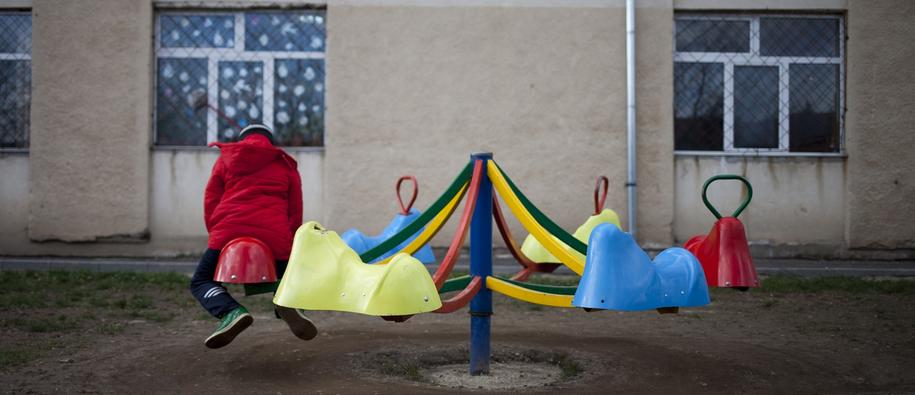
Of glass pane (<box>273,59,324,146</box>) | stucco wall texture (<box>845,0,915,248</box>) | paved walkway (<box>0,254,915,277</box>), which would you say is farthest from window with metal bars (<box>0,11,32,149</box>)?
stucco wall texture (<box>845,0,915,248</box>)

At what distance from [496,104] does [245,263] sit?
6.79 m

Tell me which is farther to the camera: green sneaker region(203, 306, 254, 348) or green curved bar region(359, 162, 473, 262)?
green curved bar region(359, 162, 473, 262)

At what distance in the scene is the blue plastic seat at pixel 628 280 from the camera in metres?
4.05

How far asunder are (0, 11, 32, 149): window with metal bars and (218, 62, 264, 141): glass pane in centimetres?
249

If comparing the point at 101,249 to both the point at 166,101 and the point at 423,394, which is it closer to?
the point at 166,101

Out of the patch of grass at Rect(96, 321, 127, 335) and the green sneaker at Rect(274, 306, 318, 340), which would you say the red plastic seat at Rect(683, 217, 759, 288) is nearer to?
the green sneaker at Rect(274, 306, 318, 340)

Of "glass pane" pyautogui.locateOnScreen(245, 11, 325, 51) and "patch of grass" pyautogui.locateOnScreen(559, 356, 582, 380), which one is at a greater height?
"glass pane" pyautogui.locateOnScreen(245, 11, 325, 51)

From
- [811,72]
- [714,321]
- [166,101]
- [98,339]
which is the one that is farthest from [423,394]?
[811,72]

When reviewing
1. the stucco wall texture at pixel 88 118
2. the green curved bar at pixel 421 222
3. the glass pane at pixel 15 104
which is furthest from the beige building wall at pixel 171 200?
the green curved bar at pixel 421 222

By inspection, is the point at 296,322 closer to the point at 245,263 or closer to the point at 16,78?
the point at 245,263

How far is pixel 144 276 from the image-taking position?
916 centimetres

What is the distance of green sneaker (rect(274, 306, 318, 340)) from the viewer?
4.68m

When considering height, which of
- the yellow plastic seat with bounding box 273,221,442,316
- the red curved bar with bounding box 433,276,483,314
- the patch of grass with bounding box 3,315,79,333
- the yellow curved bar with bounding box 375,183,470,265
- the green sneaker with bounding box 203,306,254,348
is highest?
the yellow curved bar with bounding box 375,183,470,265

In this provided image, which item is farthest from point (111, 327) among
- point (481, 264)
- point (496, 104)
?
point (496, 104)
